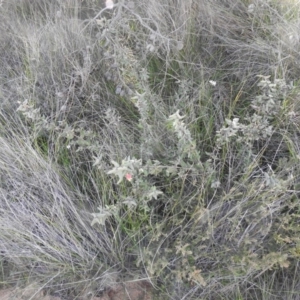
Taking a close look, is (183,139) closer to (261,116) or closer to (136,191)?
(136,191)

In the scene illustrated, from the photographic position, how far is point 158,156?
59.7 inches

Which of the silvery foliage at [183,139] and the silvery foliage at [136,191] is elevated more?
the silvery foliage at [183,139]

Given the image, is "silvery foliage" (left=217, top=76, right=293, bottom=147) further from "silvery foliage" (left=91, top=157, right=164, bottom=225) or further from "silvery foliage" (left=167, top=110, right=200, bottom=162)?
"silvery foliage" (left=91, top=157, right=164, bottom=225)

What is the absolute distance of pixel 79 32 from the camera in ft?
6.25

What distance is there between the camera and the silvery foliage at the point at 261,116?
139cm

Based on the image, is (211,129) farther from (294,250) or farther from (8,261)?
(8,261)

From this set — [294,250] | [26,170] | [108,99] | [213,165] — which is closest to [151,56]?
[108,99]

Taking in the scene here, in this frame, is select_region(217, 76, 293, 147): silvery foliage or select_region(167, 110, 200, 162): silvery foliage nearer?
select_region(167, 110, 200, 162): silvery foliage

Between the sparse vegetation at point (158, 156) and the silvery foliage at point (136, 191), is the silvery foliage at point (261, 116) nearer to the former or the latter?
the sparse vegetation at point (158, 156)

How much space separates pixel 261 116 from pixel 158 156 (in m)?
0.41

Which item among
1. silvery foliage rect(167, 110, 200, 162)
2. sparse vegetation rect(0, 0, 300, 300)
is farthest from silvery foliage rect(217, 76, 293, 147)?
silvery foliage rect(167, 110, 200, 162)

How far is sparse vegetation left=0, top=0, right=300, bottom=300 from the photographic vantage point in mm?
1330

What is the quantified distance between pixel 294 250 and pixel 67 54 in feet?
4.26

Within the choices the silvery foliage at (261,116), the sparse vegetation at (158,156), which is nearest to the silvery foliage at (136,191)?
the sparse vegetation at (158,156)
